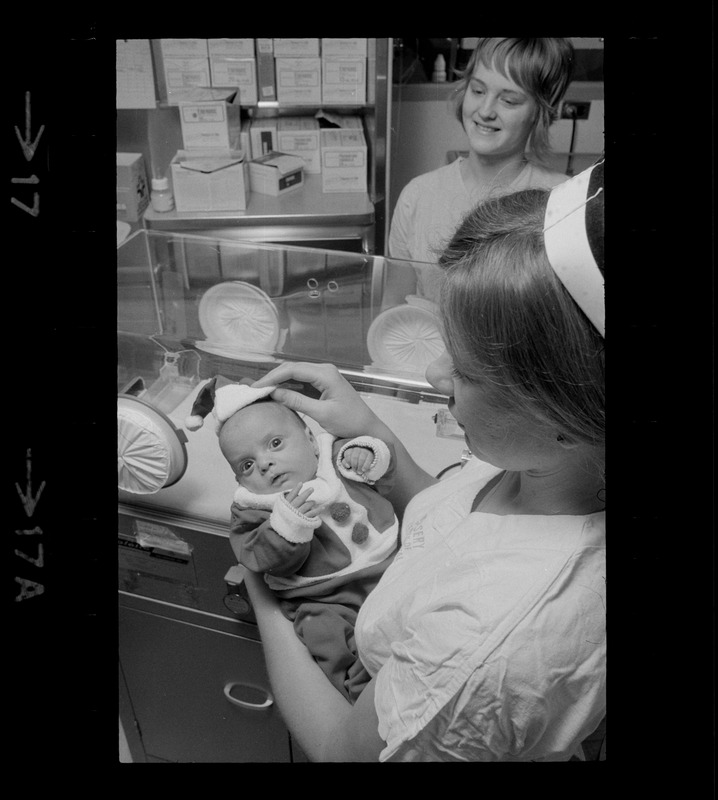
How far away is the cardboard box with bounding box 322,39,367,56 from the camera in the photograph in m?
2.60

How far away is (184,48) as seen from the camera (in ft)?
8.86

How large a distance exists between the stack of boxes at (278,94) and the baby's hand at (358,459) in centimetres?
164

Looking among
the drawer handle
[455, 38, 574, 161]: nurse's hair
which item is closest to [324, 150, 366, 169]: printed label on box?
[455, 38, 574, 161]: nurse's hair

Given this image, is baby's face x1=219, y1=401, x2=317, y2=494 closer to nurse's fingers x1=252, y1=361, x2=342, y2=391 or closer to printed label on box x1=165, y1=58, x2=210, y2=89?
nurse's fingers x1=252, y1=361, x2=342, y2=391

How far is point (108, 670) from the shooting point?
68cm

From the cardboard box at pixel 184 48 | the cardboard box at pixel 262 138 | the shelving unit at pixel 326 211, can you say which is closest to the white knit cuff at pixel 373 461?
the shelving unit at pixel 326 211

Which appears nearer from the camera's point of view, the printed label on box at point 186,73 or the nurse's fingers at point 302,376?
the nurse's fingers at point 302,376

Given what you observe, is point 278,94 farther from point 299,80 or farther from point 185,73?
point 185,73

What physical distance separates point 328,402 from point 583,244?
0.73 m

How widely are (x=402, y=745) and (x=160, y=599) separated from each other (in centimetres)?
75

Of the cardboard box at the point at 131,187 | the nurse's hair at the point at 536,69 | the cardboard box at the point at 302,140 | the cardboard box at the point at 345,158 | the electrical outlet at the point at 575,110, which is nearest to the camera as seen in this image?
the nurse's hair at the point at 536,69

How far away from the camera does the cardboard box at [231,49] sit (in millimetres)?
2695

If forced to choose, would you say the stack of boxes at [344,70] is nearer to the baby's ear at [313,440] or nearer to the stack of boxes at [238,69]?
the stack of boxes at [238,69]

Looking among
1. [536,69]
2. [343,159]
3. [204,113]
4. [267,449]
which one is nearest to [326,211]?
[343,159]
